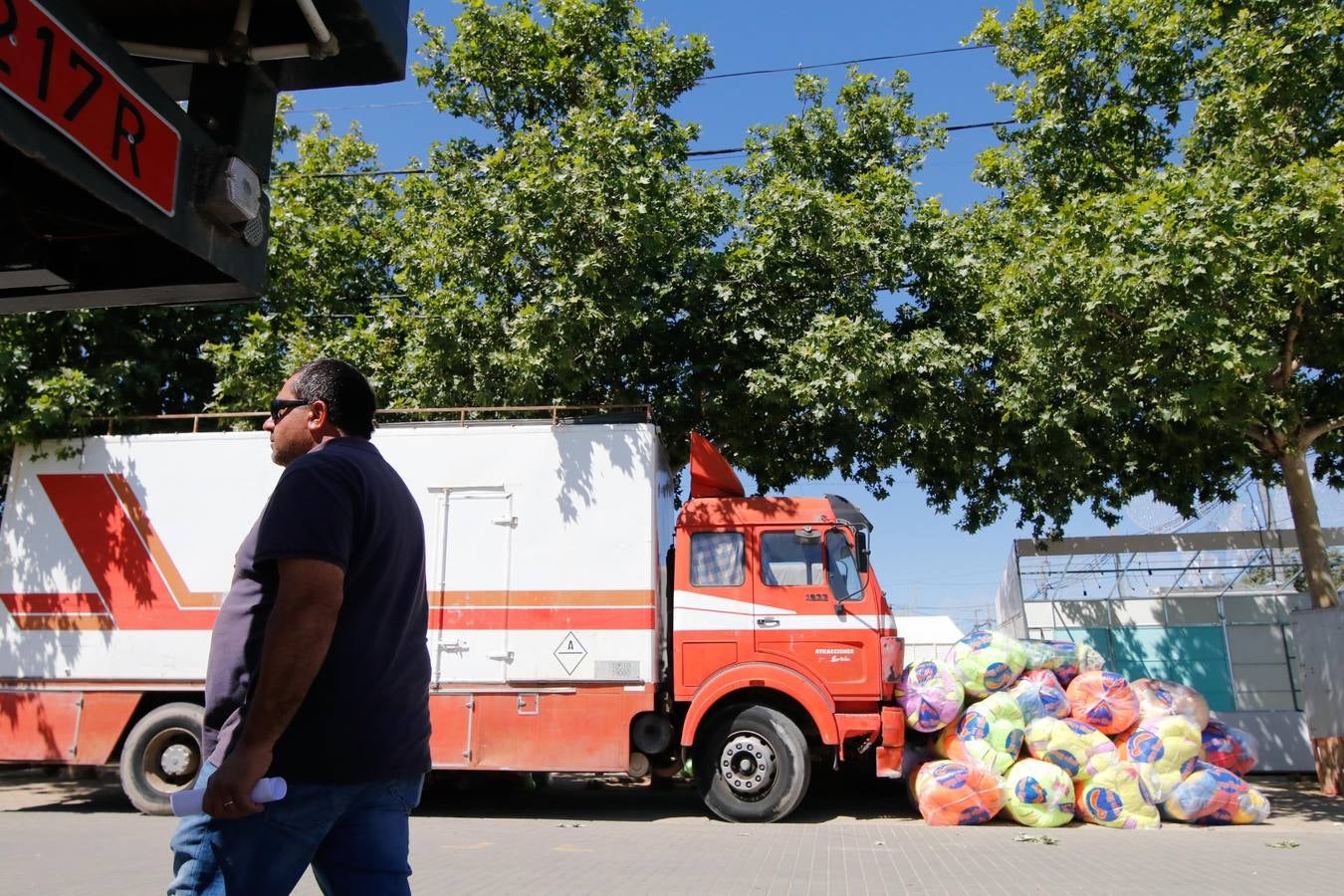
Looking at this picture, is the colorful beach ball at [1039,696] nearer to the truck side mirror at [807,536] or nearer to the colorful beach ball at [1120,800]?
the colorful beach ball at [1120,800]

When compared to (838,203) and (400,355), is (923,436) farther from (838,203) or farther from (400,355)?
(400,355)

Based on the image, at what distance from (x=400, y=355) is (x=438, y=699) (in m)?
5.30

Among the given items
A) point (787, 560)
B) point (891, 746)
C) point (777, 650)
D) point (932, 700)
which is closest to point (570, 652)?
point (777, 650)

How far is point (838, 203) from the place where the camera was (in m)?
11.9

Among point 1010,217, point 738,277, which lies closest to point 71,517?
point 738,277

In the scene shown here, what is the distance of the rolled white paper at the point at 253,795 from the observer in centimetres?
215

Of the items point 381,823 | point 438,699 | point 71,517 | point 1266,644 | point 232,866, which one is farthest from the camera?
point 1266,644

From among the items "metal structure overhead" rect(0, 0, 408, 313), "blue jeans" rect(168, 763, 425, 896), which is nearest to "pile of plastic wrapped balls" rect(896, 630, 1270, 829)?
"blue jeans" rect(168, 763, 425, 896)

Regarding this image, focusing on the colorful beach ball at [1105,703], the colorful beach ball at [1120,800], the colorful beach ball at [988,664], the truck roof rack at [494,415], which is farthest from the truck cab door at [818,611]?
the colorful beach ball at [1105,703]

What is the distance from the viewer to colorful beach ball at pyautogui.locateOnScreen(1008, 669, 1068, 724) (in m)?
9.79

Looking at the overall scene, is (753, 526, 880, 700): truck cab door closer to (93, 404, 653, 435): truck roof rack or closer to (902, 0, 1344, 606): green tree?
(93, 404, 653, 435): truck roof rack

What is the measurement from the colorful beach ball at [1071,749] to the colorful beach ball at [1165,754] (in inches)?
10.0

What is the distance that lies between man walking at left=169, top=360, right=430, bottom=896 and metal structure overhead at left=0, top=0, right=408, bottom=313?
23.9 inches

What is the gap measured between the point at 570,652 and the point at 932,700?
370 cm
